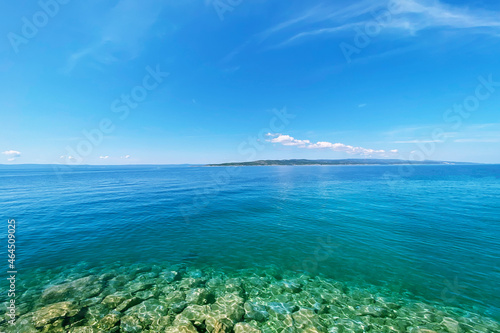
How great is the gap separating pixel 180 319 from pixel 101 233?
62.2 ft

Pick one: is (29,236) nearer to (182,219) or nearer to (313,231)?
(182,219)

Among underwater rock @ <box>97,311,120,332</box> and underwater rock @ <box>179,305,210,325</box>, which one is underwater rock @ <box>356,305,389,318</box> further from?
underwater rock @ <box>97,311,120,332</box>

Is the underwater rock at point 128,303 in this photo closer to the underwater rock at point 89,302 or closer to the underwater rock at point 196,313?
the underwater rock at point 89,302

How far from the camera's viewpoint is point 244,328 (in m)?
10.2

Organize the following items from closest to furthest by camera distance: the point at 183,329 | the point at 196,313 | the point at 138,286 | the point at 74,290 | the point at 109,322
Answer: the point at 183,329
the point at 109,322
the point at 196,313
the point at 74,290
the point at 138,286

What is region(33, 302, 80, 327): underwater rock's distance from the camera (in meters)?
9.97

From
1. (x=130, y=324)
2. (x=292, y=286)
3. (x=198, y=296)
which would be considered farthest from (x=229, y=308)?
(x=130, y=324)

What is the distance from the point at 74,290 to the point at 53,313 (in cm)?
270

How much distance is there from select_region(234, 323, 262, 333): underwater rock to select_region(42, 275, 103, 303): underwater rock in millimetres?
10425

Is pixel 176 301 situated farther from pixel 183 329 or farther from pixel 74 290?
pixel 74 290

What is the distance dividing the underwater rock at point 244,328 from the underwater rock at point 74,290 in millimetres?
10425

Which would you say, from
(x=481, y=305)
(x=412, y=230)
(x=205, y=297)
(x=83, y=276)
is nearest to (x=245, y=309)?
(x=205, y=297)

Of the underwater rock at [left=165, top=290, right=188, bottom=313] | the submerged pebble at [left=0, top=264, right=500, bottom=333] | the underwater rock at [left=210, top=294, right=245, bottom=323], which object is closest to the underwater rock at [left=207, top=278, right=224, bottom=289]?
the submerged pebble at [left=0, top=264, right=500, bottom=333]

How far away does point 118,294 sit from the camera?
41.5 ft
